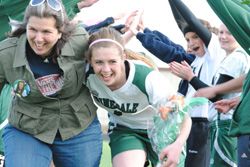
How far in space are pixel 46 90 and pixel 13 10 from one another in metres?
1.36

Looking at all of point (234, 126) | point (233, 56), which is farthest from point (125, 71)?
point (233, 56)

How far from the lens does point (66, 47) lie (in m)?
4.32

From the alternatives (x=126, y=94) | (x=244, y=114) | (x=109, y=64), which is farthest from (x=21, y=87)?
(x=244, y=114)

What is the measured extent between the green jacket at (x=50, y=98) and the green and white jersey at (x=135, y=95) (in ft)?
0.44

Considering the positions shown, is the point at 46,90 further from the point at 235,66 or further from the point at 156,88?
the point at 235,66

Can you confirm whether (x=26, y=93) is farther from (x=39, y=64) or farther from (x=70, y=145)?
(x=70, y=145)

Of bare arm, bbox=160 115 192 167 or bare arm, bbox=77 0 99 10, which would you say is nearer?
bare arm, bbox=160 115 192 167

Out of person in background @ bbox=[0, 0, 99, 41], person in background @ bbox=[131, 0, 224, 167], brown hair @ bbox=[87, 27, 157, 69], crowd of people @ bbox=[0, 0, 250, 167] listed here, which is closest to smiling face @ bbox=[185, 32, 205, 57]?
person in background @ bbox=[131, 0, 224, 167]

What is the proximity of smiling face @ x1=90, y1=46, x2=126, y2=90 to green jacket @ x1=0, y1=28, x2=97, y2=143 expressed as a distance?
0.14 meters

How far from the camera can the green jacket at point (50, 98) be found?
428 cm

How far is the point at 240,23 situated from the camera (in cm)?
375

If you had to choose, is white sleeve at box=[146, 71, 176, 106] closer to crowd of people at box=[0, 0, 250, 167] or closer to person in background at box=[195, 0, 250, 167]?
crowd of people at box=[0, 0, 250, 167]

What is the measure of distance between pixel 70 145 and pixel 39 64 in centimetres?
62

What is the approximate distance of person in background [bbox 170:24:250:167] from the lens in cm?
534
